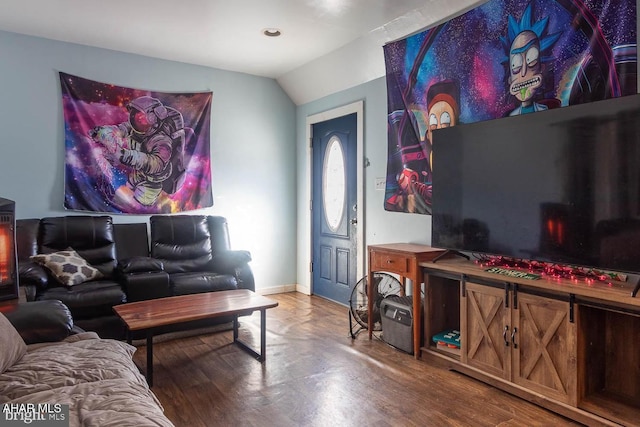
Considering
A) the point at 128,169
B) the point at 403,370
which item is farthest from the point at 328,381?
the point at 128,169

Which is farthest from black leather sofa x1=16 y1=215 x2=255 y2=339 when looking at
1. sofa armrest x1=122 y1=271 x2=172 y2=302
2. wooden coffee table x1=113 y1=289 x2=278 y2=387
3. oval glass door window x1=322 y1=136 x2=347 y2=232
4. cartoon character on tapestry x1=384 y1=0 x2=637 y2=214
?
cartoon character on tapestry x1=384 y1=0 x2=637 y2=214

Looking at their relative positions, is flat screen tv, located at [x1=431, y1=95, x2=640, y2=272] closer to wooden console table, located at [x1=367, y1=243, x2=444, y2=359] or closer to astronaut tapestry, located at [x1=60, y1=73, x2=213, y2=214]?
wooden console table, located at [x1=367, y1=243, x2=444, y2=359]

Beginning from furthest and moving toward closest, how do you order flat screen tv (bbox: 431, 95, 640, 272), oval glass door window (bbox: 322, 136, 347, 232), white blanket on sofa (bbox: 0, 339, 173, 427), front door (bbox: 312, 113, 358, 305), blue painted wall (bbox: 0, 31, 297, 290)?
1. oval glass door window (bbox: 322, 136, 347, 232)
2. front door (bbox: 312, 113, 358, 305)
3. blue painted wall (bbox: 0, 31, 297, 290)
4. flat screen tv (bbox: 431, 95, 640, 272)
5. white blanket on sofa (bbox: 0, 339, 173, 427)

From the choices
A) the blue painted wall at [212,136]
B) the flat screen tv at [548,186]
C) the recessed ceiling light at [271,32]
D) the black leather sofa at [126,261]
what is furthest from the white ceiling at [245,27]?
the black leather sofa at [126,261]

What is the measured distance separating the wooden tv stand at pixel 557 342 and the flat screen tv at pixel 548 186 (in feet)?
0.69

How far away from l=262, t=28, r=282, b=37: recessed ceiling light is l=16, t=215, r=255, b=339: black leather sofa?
1.93 meters

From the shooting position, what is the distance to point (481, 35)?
2.94 meters

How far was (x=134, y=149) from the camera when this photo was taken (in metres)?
4.23

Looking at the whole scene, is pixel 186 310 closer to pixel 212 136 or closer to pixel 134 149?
pixel 134 149

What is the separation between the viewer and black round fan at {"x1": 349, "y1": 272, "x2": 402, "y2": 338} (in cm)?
354

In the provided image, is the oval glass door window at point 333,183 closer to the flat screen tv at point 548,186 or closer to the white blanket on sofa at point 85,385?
the flat screen tv at point 548,186

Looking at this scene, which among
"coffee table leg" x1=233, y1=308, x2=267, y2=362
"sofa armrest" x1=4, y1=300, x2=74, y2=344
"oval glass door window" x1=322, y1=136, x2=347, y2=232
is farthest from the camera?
"oval glass door window" x1=322, y1=136, x2=347, y2=232

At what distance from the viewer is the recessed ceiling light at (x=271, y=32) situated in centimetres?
360

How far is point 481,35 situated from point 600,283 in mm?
1832
